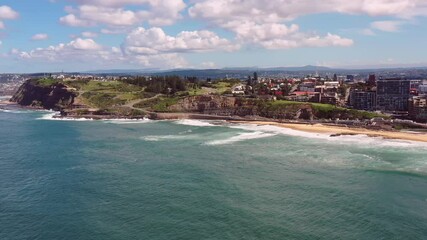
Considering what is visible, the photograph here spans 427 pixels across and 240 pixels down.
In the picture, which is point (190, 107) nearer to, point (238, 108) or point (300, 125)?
point (238, 108)

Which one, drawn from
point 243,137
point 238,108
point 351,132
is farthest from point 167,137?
point 238,108

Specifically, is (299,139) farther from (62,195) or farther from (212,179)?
(62,195)

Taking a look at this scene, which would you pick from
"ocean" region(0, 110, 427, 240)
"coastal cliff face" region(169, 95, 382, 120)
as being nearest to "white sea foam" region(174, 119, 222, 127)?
"coastal cliff face" region(169, 95, 382, 120)

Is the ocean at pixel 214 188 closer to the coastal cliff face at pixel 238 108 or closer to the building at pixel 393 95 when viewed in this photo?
the coastal cliff face at pixel 238 108

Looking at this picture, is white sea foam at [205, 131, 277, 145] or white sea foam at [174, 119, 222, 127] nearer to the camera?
white sea foam at [205, 131, 277, 145]

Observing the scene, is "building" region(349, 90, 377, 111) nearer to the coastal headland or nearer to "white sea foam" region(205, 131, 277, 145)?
the coastal headland
